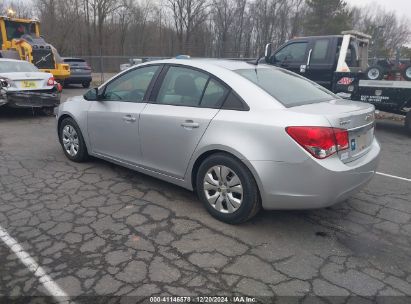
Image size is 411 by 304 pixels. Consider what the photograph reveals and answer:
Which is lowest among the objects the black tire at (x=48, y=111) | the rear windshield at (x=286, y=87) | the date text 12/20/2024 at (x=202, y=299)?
the date text 12/20/2024 at (x=202, y=299)

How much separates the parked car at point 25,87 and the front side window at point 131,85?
4.65 m

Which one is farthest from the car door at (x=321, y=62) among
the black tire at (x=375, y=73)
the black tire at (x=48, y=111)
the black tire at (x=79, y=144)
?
the black tire at (x=48, y=111)

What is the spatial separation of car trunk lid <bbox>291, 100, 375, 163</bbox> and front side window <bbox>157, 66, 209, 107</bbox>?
1038 millimetres

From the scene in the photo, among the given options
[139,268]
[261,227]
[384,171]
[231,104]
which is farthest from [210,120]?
[384,171]

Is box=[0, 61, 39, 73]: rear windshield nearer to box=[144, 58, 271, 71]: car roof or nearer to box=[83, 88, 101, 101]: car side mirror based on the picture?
box=[83, 88, 101, 101]: car side mirror

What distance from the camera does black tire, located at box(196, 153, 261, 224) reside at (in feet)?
10.7

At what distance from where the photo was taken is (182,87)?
3.89 metres

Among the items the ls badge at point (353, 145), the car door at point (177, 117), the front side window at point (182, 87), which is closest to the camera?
the ls badge at point (353, 145)

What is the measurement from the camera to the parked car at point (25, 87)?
8109mm

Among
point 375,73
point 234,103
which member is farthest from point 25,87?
point 375,73

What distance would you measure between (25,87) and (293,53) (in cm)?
661

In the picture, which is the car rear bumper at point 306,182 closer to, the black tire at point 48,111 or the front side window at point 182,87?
the front side window at point 182,87

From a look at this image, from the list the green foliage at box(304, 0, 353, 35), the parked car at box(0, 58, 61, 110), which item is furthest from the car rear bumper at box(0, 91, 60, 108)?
the green foliage at box(304, 0, 353, 35)

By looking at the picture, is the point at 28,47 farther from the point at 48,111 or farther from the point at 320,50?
the point at 320,50
